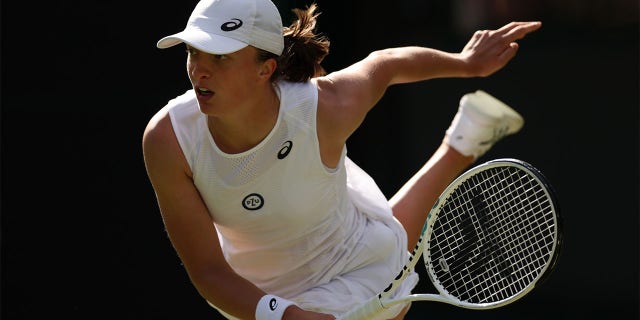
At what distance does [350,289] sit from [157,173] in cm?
61

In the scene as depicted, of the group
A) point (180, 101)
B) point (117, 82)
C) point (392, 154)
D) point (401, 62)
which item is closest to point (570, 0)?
point (392, 154)

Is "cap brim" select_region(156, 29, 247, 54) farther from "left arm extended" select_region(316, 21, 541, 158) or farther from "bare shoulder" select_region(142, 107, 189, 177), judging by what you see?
"left arm extended" select_region(316, 21, 541, 158)

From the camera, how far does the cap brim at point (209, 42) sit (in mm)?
2621

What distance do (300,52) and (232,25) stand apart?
292 millimetres

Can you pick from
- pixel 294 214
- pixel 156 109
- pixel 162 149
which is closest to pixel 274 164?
pixel 294 214

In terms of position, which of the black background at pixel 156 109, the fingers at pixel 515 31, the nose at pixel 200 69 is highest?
the nose at pixel 200 69

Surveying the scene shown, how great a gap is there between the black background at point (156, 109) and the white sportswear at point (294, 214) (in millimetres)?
753

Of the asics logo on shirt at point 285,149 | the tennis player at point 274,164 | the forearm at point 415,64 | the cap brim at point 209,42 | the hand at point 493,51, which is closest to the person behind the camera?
the cap brim at point 209,42

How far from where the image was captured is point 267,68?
9.16 feet

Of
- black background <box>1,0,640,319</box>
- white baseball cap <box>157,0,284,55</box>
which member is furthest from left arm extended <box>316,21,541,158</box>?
black background <box>1,0,640,319</box>

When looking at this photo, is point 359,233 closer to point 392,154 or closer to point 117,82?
point 117,82

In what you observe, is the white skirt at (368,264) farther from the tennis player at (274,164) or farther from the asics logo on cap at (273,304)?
the asics logo on cap at (273,304)

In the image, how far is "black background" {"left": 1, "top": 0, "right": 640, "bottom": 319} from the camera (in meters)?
3.62

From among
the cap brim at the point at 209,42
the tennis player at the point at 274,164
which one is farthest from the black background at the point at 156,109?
the cap brim at the point at 209,42
